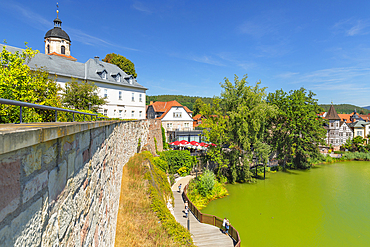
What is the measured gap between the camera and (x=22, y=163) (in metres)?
1.49

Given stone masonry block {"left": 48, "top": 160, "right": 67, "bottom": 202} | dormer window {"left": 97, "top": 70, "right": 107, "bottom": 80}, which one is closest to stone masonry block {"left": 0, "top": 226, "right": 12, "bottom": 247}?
stone masonry block {"left": 48, "top": 160, "right": 67, "bottom": 202}

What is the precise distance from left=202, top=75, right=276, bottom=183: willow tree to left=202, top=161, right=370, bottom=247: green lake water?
3147 mm

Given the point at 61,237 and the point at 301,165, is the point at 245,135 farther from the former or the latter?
the point at 61,237

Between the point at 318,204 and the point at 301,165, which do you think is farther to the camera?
the point at 301,165

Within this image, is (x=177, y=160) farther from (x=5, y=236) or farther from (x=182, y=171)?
(x=5, y=236)

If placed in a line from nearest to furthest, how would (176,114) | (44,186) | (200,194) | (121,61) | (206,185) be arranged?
(44,186), (200,194), (206,185), (121,61), (176,114)

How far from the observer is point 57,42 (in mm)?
36094

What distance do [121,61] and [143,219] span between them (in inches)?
1452

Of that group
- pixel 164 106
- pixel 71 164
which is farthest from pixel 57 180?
pixel 164 106

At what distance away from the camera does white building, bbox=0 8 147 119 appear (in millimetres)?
23438

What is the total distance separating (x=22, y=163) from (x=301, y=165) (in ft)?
131

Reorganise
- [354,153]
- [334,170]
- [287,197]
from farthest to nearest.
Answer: [354,153] < [334,170] < [287,197]

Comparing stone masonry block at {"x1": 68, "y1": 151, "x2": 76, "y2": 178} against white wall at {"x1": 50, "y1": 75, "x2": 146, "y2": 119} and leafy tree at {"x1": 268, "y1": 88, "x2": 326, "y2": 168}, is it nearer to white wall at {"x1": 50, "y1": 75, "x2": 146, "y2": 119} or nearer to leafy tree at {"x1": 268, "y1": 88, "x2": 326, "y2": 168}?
white wall at {"x1": 50, "y1": 75, "x2": 146, "y2": 119}

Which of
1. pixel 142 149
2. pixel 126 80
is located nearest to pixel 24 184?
pixel 142 149
